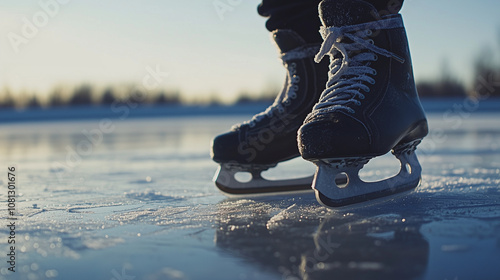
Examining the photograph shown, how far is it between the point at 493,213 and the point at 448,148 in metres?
1.95

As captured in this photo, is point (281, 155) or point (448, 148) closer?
point (281, 155)

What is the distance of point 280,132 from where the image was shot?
146 cm

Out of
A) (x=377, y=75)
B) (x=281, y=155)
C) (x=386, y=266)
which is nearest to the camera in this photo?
(x=386, y=266)

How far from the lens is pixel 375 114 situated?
1.12 metres

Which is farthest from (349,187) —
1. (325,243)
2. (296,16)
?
(296,16)

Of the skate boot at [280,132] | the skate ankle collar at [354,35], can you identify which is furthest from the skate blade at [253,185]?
the skate ankle collar at [354,35]

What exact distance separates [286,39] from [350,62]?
372 mm

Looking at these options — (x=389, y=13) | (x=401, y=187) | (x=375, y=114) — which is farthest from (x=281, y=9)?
(x=401, y=187)

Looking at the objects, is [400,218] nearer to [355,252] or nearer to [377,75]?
[355,252]

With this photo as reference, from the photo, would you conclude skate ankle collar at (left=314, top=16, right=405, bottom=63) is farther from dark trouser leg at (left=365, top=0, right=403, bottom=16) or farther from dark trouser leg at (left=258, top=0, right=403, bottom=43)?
dark trouser leg at (left=258, top=0, right=403, bottom=43)

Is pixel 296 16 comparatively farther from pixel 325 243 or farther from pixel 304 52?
pixel 325 243

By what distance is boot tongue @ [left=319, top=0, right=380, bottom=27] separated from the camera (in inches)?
45.5

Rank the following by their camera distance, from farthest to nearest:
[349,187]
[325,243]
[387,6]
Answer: [387,6]
[349,187]
[325,243]

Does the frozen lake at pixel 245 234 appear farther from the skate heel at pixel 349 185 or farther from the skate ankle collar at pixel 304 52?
the skate ankle collar at pixel 304 52
